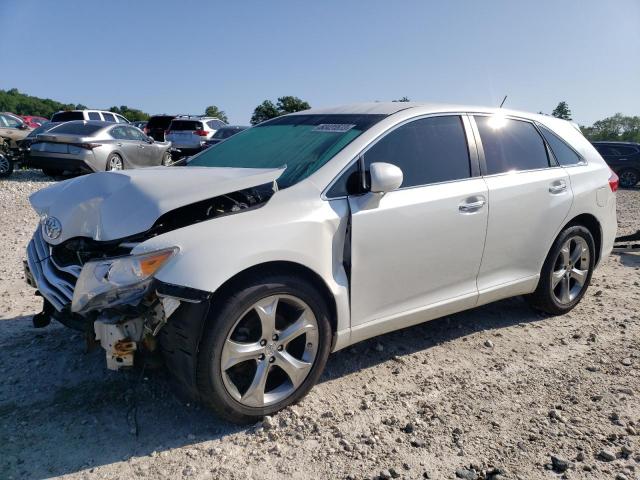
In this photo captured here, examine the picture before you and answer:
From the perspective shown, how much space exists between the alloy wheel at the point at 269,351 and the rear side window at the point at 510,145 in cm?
185

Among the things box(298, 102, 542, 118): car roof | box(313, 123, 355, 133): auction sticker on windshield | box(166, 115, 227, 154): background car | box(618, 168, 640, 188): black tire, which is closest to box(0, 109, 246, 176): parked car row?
box(166, 115, 227, 154): background car

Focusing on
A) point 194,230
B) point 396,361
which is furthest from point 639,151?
point 194,230

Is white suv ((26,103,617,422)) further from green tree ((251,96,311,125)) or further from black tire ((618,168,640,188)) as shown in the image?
green tree ((251,96,311,125))

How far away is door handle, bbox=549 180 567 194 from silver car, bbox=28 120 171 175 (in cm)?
972

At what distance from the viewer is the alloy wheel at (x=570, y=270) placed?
4.29m

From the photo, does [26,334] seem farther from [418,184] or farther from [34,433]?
[418,184]

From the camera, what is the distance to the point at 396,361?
3570 millimetres

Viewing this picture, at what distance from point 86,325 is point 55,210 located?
2.75ft

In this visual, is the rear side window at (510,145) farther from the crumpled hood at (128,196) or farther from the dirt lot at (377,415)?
the crumpled hood at (128,196)

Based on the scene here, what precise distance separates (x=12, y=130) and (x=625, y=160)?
62.1 ft

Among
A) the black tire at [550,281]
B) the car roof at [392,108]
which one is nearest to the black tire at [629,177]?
the black tire at [550,281]

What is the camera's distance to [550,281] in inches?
167


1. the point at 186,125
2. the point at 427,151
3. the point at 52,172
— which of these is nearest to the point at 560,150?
the point at 427,151

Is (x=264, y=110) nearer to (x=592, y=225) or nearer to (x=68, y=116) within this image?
(x=68, y=116)
